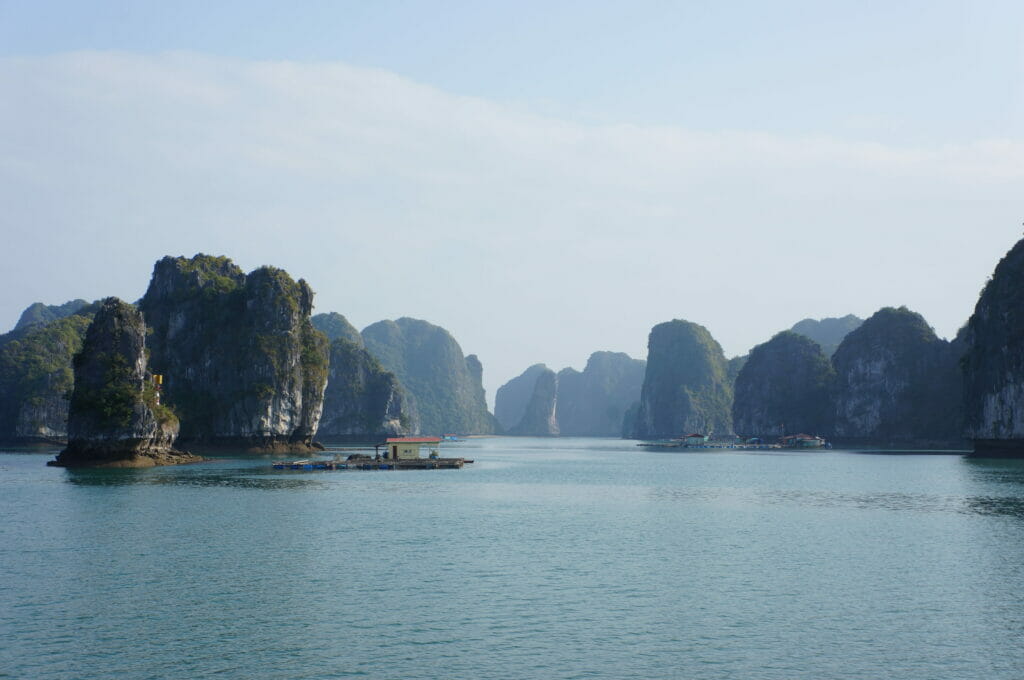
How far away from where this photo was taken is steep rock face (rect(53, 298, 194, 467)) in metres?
108

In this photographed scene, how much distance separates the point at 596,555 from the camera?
44.8 m

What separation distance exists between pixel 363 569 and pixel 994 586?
27437 mm

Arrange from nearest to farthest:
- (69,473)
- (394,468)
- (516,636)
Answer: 1. (516,636)
2. (69,473)
3. (394,468)

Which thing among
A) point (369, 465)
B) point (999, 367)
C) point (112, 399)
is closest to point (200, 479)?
point (112, 399)

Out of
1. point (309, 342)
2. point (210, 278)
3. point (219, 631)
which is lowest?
point (219, 631)

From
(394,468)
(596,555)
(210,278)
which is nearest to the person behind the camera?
(596,555)

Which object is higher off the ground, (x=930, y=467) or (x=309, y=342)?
(x=309, y=342)

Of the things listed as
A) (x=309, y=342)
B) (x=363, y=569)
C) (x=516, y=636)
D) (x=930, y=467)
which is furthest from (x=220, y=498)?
(x=309, y=342)

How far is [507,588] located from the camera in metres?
36.5

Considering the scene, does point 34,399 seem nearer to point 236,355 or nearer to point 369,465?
point 236,355

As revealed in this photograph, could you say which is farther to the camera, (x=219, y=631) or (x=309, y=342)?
(x=309, y=342)

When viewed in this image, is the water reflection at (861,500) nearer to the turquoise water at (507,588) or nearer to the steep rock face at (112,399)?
the turquoise water at (507,588)

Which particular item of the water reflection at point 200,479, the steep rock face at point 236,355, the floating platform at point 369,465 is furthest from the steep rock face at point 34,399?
the water reflection at point 200,479

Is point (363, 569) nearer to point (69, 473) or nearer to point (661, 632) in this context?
point (661, 632)
